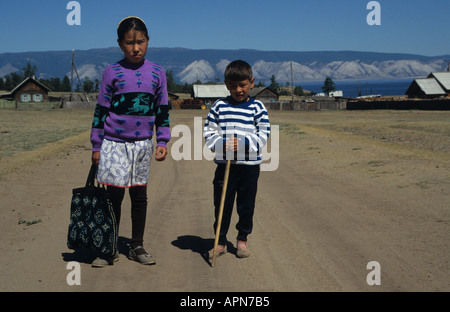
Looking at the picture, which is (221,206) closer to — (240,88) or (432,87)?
(240,88)

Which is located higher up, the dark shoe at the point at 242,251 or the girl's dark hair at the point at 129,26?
the girl's dark hair at the point at 129,26

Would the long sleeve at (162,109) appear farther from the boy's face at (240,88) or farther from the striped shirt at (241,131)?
the boy's face at (240,88)

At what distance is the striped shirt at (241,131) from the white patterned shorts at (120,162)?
65 cm

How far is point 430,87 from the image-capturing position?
237 ft

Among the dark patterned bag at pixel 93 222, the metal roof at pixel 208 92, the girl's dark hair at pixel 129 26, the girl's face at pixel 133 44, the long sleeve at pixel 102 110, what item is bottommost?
the dark patterned bag at pixel 93 222

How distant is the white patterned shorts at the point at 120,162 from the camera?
175 inches

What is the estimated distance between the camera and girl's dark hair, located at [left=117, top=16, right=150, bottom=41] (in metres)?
4.39

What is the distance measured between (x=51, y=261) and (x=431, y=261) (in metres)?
3.40

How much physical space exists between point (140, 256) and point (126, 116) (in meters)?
1.23

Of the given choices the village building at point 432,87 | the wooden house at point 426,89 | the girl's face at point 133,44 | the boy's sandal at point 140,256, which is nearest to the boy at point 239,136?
the boy's sandal at point 140,256

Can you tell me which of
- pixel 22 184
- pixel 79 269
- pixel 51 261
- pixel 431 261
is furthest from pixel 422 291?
pixel 22 184

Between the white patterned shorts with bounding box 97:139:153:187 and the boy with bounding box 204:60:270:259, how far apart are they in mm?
656

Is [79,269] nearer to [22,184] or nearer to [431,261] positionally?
[431,261]

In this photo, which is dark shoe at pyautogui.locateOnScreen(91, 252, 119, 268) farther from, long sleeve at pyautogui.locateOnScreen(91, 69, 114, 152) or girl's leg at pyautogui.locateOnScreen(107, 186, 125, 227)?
long sleeve at pyautogui.locateOnScreen(91, 69, 114, 152)
